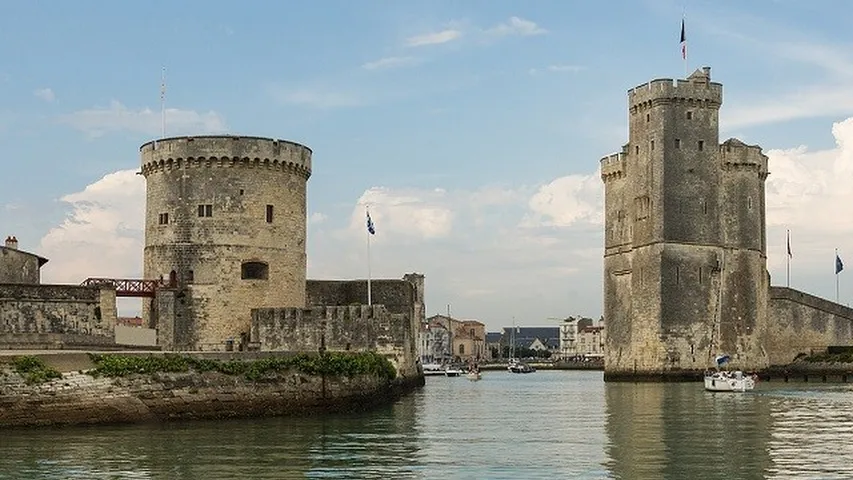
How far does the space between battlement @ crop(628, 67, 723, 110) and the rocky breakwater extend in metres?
38.8

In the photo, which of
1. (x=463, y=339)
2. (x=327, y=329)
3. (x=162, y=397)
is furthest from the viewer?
(x=463, y=339)

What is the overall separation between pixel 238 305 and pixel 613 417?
1307 centimetres

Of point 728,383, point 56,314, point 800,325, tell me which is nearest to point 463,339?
point 800,325

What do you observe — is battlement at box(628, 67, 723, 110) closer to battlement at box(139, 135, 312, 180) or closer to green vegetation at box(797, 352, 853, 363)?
green vegetation at box(797, 352, 853, 363)

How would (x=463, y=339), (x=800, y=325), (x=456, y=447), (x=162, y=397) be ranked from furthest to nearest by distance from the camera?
(x=463, y=339), (x=800, y=325), (x=162, y=397), (x=456, y=447)

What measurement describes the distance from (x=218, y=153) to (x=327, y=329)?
7.03 meters

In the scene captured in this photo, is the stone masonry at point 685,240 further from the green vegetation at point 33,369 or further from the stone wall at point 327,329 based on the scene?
the green vegetation at point 33,369

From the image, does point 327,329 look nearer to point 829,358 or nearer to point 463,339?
point 829,358

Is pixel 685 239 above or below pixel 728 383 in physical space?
above

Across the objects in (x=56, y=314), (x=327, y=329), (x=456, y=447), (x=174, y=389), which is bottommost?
(x=456, y=447)

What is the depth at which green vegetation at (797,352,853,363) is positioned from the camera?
227 feet

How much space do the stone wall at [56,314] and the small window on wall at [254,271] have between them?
4979mm

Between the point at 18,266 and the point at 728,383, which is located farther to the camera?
the point at 728,383

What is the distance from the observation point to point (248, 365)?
28.6 m
